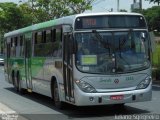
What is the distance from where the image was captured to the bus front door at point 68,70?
1284 centimetres

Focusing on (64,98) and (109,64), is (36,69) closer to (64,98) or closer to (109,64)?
(64,98)

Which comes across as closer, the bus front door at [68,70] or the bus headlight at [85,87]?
the bus headlight at [85,87]

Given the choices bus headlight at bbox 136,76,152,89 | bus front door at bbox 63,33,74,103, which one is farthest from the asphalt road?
bus headlight at bbox 136,76,152,89

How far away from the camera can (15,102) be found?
56.0 feet

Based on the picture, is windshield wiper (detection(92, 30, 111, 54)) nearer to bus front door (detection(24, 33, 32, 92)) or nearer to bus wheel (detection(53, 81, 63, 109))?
bus wheel (detection(53, 81, 63, 109))

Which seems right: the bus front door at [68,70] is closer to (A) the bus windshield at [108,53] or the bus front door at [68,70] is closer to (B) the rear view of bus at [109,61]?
(B) the rear view of bus at [109,61]

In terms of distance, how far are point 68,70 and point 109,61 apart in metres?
1.24

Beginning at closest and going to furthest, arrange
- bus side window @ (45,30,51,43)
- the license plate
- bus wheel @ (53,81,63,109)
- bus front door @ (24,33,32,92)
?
the license plate
bus wheel @ (53,81,63,109)
bus side window @ (45,30,51,43)
bus front door @ (24,33,32,92)

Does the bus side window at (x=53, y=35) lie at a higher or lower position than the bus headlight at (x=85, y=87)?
higher

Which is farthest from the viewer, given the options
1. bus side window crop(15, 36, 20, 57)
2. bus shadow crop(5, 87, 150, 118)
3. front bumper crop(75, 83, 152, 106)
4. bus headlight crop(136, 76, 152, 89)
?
bus side window crop(15, 36, 20, 57)

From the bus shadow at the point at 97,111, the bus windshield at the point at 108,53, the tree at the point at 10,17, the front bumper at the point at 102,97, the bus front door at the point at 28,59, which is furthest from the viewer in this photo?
the tree at the point at 10,17

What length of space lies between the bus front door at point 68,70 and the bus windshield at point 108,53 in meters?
0.47

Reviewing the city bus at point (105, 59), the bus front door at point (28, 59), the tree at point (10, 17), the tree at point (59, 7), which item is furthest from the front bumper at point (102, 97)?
the tree at point (10, 17)

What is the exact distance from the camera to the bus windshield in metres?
12.5
